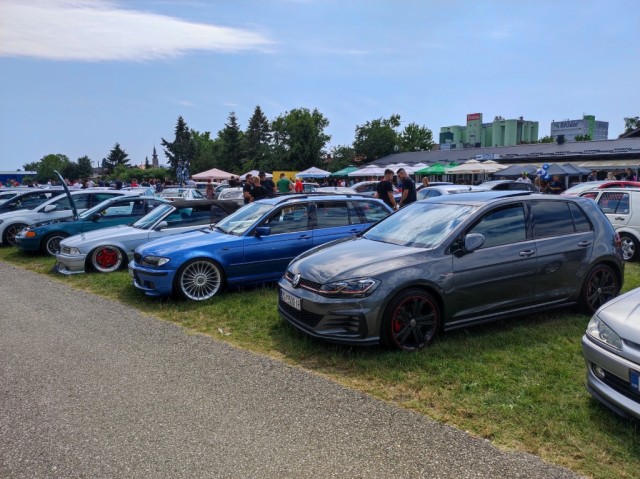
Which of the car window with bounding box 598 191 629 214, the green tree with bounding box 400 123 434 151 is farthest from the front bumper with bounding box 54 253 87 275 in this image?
the green tree with bounding box 400 123 434 151

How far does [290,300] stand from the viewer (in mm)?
5410

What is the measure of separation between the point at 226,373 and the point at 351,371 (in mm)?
1160

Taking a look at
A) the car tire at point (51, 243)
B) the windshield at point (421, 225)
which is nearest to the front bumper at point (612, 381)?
the windshield at point (421, 225)

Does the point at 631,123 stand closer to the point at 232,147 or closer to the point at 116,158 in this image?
the point at 232,147

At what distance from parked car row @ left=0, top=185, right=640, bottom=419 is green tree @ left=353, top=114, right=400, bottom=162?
184 ft

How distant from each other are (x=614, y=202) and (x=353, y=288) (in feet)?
28.4

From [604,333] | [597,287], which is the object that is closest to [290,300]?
[604,333]

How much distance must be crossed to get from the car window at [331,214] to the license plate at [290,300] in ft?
8.45

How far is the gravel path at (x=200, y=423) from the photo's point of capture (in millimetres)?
3135

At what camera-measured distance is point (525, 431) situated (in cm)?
353

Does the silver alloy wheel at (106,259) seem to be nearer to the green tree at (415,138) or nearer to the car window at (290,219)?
the car window at (290,219)

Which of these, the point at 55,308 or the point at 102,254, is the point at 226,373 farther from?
the point at 102,254

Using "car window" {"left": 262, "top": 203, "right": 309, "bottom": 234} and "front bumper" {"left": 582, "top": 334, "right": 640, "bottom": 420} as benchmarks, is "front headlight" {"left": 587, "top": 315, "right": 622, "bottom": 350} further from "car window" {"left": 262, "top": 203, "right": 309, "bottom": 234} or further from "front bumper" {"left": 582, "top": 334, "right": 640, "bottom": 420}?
"car window" {"left": 262, "top": 203, "right": 309, "bottom": 234}

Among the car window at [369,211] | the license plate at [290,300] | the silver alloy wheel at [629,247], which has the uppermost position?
the car window at [369,211]
